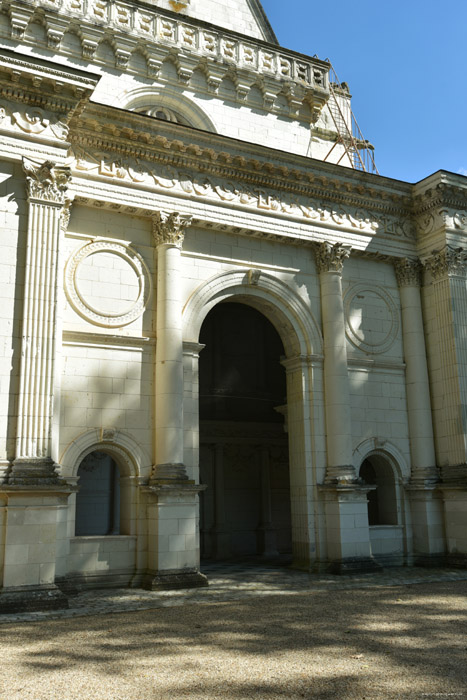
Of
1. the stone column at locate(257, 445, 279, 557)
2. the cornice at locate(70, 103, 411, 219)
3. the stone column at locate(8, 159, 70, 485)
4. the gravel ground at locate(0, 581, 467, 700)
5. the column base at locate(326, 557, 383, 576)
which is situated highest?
the cornice at locate(70, 103, 411, 219)

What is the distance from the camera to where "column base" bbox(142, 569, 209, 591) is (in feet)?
46.8

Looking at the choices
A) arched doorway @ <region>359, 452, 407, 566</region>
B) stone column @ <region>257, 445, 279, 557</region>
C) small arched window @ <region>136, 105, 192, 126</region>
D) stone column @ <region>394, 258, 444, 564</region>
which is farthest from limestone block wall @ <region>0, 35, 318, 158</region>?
stone column @ <region>257, 445, 279, 557</region>

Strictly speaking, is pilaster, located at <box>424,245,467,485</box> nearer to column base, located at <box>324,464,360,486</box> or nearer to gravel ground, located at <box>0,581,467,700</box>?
column base, located at <box>324,464,360,486</box>

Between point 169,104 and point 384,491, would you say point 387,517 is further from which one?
point 169,104

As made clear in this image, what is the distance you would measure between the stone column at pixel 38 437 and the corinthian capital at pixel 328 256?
25.2 ft

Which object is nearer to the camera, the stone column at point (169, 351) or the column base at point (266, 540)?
the stone column at point (169, 351)

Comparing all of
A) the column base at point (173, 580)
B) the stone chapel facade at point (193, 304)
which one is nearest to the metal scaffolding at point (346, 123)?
the stone chapel facade at point (193, 304)

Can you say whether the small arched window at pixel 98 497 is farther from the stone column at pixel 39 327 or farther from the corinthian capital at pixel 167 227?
the corinthian capital at pixel 167 227

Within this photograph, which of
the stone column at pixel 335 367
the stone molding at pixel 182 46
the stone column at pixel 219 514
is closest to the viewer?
→ the stone column at pixel 335 367

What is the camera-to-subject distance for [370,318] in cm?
1958

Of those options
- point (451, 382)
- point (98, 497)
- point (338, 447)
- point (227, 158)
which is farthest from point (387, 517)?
point (227, 158)

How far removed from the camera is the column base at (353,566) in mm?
16344

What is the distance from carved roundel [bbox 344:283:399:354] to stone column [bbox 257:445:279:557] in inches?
257

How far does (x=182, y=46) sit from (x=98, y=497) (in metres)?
14.0
